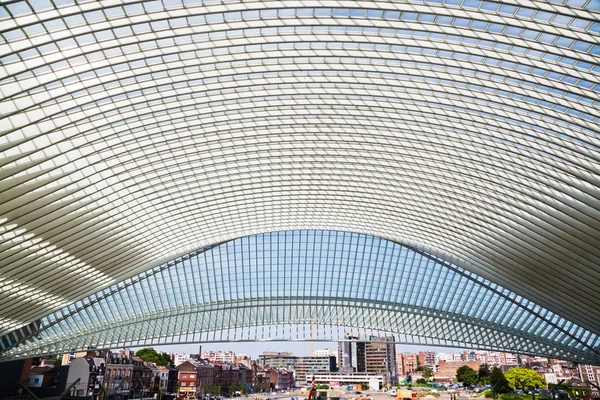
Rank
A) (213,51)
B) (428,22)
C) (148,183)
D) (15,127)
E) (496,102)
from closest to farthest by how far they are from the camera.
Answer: (428,22)
(15,127)
(213,51)
(496,102)
(148,183)

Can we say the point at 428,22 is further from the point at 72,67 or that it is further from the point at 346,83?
the point at 72,67

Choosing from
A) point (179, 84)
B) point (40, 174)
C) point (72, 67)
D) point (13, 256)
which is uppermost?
point (179, 84)

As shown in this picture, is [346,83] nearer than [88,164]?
Yes

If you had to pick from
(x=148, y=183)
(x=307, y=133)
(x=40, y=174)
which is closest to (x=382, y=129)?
Result: (x=307, y=133)

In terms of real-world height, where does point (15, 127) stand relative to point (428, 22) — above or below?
below

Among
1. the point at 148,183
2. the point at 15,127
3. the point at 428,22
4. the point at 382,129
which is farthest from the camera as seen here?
the point at 148,183

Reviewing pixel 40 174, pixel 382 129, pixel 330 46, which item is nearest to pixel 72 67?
pixel 40 174
